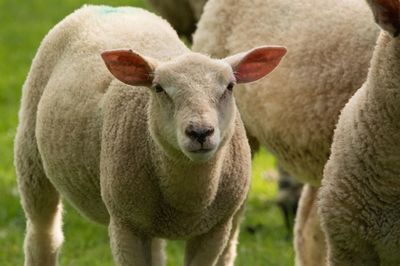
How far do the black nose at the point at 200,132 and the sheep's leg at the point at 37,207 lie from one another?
1730 mm

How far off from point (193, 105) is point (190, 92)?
84 mm

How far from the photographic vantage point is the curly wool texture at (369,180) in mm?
5719

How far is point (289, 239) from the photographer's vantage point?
10086 mm

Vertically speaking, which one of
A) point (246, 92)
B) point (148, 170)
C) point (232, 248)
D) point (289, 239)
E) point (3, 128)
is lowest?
Answer: point (3, 128)

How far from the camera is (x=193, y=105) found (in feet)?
18.5

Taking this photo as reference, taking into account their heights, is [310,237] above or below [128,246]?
below

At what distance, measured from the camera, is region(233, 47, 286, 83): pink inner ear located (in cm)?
608

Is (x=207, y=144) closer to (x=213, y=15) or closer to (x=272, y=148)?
(x=272, y=148)

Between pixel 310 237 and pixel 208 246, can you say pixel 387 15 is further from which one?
pixel 310 237

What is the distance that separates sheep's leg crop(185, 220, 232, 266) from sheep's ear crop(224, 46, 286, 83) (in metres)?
0.73

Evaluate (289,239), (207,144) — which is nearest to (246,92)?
(207,144)

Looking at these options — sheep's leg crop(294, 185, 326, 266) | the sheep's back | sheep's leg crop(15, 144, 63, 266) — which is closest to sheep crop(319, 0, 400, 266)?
the sheep's back

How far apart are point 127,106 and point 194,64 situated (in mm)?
530

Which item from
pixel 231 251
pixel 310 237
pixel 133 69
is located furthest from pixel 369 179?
pixel 310 237
